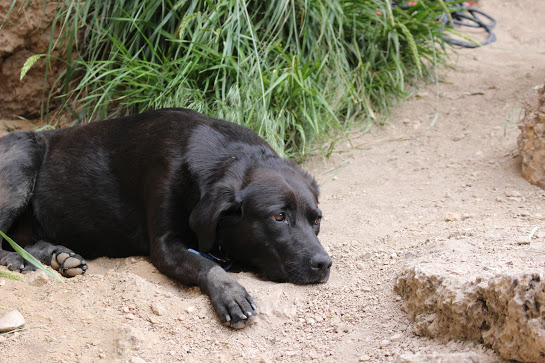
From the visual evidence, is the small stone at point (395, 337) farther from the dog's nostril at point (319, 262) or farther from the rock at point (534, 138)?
the rock at point (534, 138)

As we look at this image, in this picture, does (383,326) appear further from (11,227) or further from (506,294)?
(11,227)

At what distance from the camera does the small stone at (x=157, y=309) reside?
308 centimetres

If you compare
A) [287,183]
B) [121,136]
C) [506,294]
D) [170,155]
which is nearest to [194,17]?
[121,136]

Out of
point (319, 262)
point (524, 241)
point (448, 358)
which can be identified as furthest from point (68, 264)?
point (524, 241)

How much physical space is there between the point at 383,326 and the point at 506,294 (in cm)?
72

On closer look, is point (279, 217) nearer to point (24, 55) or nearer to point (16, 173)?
point (16, 173)

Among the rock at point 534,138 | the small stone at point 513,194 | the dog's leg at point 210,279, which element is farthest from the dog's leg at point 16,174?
the rock at point 534,138

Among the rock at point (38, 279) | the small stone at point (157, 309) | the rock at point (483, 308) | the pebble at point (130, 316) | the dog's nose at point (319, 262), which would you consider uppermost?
the rock at point (483, 308)

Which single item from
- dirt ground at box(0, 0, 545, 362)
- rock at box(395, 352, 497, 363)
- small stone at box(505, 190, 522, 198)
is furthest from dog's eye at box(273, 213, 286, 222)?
small stone at box(505, 190, 522, 198)

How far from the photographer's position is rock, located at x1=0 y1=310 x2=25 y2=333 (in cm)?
288

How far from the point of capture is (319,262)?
11.0 ft

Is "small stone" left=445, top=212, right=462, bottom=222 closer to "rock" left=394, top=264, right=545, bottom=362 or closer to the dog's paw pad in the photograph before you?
"rock" left=394, top=264, right=545, bottom=362

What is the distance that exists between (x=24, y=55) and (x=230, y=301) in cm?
392

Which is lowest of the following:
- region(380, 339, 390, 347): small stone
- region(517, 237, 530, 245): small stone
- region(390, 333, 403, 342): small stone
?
region(380, 339, 390, 347): small stone
